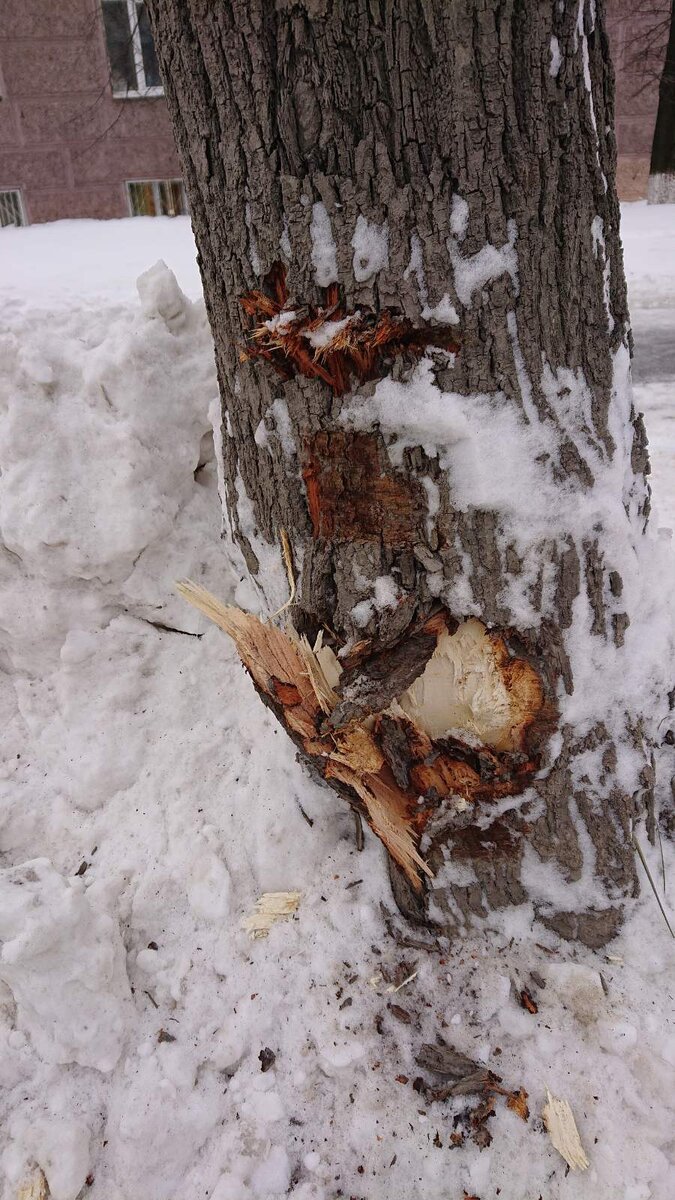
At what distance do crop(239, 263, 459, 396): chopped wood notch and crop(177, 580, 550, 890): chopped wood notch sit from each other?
557 mm

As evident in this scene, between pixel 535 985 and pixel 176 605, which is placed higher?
pixel 176 605

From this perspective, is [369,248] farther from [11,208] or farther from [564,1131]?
[11,208]

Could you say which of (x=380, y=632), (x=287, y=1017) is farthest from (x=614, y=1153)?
(x=380, y=632)

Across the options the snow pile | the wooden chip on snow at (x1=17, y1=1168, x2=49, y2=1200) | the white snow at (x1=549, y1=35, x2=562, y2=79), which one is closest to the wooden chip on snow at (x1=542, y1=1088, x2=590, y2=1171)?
the snow pile

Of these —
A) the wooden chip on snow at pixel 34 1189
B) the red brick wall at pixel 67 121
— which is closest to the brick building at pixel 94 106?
the red brick wall at pixel 67 121

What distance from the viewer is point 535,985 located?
1.82m

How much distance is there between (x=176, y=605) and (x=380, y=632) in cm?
105

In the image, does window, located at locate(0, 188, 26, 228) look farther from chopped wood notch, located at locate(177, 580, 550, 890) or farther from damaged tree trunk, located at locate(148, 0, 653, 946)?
chopped wood notch, located at locate(177, 580, 550, 890)

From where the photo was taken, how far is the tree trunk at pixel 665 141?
989 centimetres

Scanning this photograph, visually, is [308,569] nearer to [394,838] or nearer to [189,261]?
[394,838]

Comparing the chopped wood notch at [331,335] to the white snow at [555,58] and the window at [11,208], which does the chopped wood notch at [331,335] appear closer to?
the white snow at [555,58]

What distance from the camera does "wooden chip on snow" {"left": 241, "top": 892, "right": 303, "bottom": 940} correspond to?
1969mm

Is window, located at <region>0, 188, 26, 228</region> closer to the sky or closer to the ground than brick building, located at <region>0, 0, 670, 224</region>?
closer to the ground

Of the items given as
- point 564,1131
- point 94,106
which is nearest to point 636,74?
Result: point 94,106
